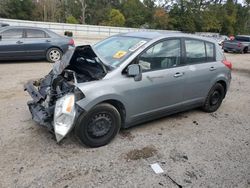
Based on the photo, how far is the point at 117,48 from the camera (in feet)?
14.6

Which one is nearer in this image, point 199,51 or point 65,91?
point 65,91

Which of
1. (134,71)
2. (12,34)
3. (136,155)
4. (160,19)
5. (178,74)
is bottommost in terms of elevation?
(136,155)

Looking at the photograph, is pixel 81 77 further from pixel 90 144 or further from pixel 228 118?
pixel 228 118

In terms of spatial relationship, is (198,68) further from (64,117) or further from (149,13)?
(149,13)

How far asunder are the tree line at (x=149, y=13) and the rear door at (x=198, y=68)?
42054 mm

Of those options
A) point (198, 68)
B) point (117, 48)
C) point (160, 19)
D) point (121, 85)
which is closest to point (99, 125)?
point (121, 85)

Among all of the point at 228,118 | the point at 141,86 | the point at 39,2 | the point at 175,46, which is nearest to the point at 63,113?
the point at 141,86

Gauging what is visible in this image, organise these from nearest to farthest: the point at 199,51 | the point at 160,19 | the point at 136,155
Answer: the point at 136,155 → the point at 199,51 → the point at 160,19

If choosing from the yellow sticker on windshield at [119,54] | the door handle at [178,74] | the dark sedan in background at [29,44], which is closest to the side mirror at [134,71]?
the yellow sticker on windshield at [119,54]

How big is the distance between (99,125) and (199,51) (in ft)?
8.11

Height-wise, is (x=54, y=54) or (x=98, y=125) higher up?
(x=54, y=54)

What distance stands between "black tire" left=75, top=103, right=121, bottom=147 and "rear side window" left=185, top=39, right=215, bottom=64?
180 centimetres

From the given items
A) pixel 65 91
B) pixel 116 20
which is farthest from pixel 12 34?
pixel 116 20

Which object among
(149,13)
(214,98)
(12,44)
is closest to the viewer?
(214,98)
